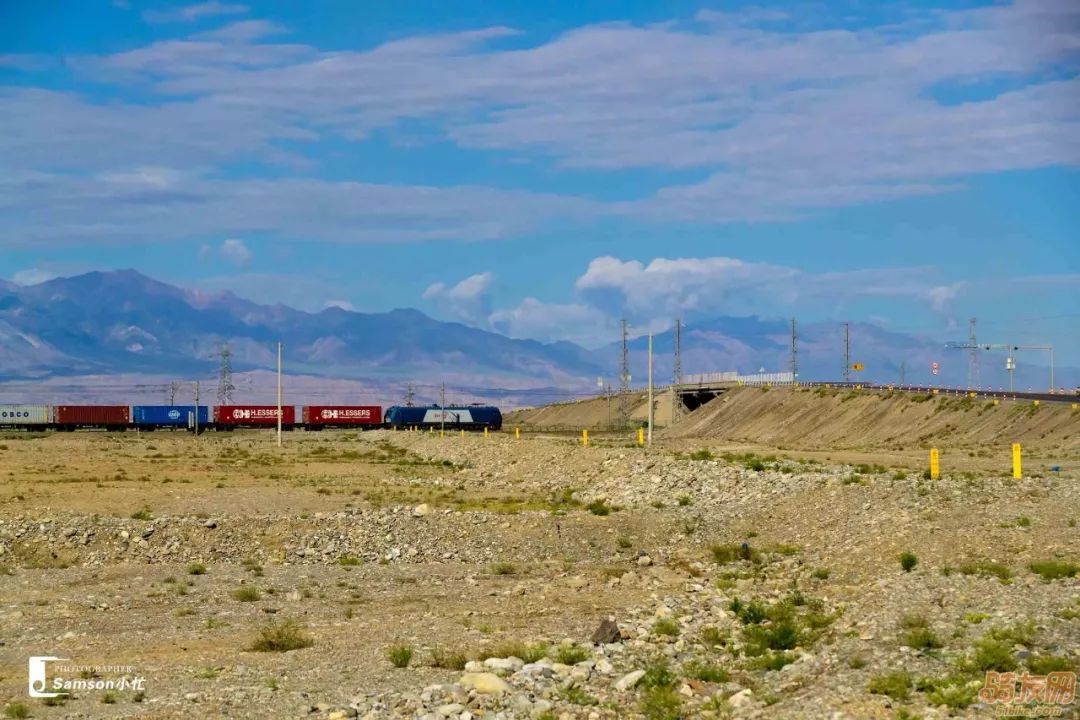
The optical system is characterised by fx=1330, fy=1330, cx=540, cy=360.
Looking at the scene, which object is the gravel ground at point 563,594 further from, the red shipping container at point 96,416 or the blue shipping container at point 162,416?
the blue shipping container at point 162,416

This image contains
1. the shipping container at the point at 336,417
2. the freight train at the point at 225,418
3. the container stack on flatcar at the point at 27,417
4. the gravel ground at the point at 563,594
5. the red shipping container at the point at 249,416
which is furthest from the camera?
the shipping container at the point at 336,417

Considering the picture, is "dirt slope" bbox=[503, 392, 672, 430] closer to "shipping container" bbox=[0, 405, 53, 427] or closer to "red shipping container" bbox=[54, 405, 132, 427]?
"red shipping container" bbox=[54, 405, 132, 427]

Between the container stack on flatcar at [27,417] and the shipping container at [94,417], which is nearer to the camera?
the shipping container at [94,417]

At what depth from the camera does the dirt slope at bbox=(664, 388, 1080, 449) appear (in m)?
83.8

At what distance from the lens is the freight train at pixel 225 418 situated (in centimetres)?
16288

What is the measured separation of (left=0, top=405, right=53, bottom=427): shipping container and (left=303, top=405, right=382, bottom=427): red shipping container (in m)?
31.6

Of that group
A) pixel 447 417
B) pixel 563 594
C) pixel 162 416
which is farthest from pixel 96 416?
pixel 563 594

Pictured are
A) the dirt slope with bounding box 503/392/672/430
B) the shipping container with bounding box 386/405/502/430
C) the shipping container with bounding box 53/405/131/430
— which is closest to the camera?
the shipping container with bounding box 386/405/502/430

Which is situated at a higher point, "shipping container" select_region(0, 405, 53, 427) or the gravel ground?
"shipping container" select_region(0, 405, 53, 427)

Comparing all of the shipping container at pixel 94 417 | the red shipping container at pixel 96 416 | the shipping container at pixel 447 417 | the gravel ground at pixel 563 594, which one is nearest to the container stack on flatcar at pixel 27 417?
the shipping container at pixel 94 417

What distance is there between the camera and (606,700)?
62.2ft

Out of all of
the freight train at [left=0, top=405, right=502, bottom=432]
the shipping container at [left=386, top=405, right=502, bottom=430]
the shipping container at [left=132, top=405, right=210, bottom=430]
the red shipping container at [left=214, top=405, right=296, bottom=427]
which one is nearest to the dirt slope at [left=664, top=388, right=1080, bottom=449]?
the shipping container at [left=386, top=405, right=502, bottom=430]

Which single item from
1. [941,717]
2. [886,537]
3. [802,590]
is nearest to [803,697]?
[941,717]

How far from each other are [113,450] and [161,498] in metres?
53.4
